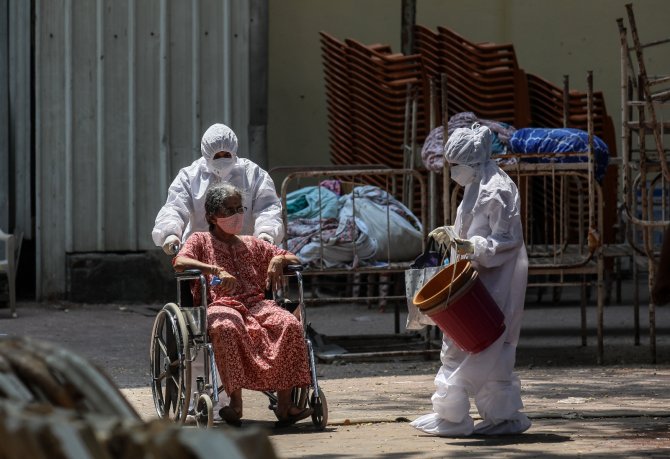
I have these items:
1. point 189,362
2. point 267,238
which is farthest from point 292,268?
point 189,362

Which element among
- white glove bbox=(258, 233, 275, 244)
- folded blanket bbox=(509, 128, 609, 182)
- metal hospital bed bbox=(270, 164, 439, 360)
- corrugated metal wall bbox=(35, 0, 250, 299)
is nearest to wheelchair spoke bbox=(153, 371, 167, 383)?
white glove bbox=(258, 233, 275, 244)

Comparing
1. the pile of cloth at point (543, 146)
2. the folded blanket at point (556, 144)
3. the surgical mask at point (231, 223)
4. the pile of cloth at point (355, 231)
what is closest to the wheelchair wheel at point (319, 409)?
the surgical mask at point (231, 223)

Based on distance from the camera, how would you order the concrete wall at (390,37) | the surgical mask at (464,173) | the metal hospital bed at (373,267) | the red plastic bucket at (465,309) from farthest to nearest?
the concrete wall at (390,37)
the metal hospital bed at (373,267)
the surgical mask at (464,173)
the red plastic bucket at (465,309)

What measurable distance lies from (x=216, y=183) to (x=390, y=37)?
359 inches

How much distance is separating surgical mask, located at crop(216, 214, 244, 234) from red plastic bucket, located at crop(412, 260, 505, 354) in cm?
120

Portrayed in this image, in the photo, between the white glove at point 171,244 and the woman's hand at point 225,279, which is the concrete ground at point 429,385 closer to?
the woman's hand at point 225,279

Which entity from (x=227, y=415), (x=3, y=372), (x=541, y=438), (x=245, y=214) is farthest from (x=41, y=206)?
(x=3, y=372)

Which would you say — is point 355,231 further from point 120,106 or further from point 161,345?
point 161,345

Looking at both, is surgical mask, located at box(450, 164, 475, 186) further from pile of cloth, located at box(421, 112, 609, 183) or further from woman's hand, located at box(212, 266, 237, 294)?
pile of cloth, located at box(421, 112, 609, 183)

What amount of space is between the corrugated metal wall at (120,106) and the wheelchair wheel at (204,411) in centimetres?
679

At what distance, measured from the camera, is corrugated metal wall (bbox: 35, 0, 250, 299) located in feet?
44.6

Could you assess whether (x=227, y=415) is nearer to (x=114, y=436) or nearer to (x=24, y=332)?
(x=24, y=332)

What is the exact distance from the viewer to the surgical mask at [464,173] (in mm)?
7254

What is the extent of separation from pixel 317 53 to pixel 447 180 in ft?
23.8
